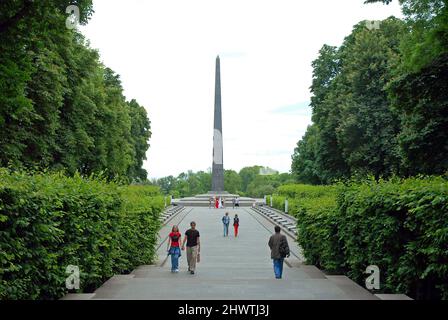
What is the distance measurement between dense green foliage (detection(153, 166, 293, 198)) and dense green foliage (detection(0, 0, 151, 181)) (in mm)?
106045

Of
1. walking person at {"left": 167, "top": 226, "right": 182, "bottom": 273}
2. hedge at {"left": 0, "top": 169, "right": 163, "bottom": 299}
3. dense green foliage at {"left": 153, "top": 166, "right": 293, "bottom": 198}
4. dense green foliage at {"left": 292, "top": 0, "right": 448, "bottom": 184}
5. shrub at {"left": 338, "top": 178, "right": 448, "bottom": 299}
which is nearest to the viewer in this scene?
hedge at {"left": 0, "top": 169, "right": 163, "bottom": 299}

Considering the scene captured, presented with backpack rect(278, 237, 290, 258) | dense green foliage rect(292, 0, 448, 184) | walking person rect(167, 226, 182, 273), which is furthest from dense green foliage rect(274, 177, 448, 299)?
walking person rect(167, 226, 182, 273)

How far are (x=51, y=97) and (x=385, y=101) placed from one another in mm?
22447

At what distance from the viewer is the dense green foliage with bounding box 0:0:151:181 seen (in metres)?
20.0

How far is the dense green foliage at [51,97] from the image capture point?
20.0 meters

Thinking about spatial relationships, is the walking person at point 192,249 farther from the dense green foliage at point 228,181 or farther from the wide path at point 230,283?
the dense green foliage at point 228,181

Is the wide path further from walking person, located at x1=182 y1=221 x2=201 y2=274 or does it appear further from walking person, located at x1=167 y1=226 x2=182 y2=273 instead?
walking person, located at x1=167 y1=226 x2=182 y2=273

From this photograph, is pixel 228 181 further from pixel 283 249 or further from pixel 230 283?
pixel 230 283

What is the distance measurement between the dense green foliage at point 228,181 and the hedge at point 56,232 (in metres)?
133

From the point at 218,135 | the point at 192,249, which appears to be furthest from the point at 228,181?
the point at 192,249

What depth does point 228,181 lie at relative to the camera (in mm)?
160625
